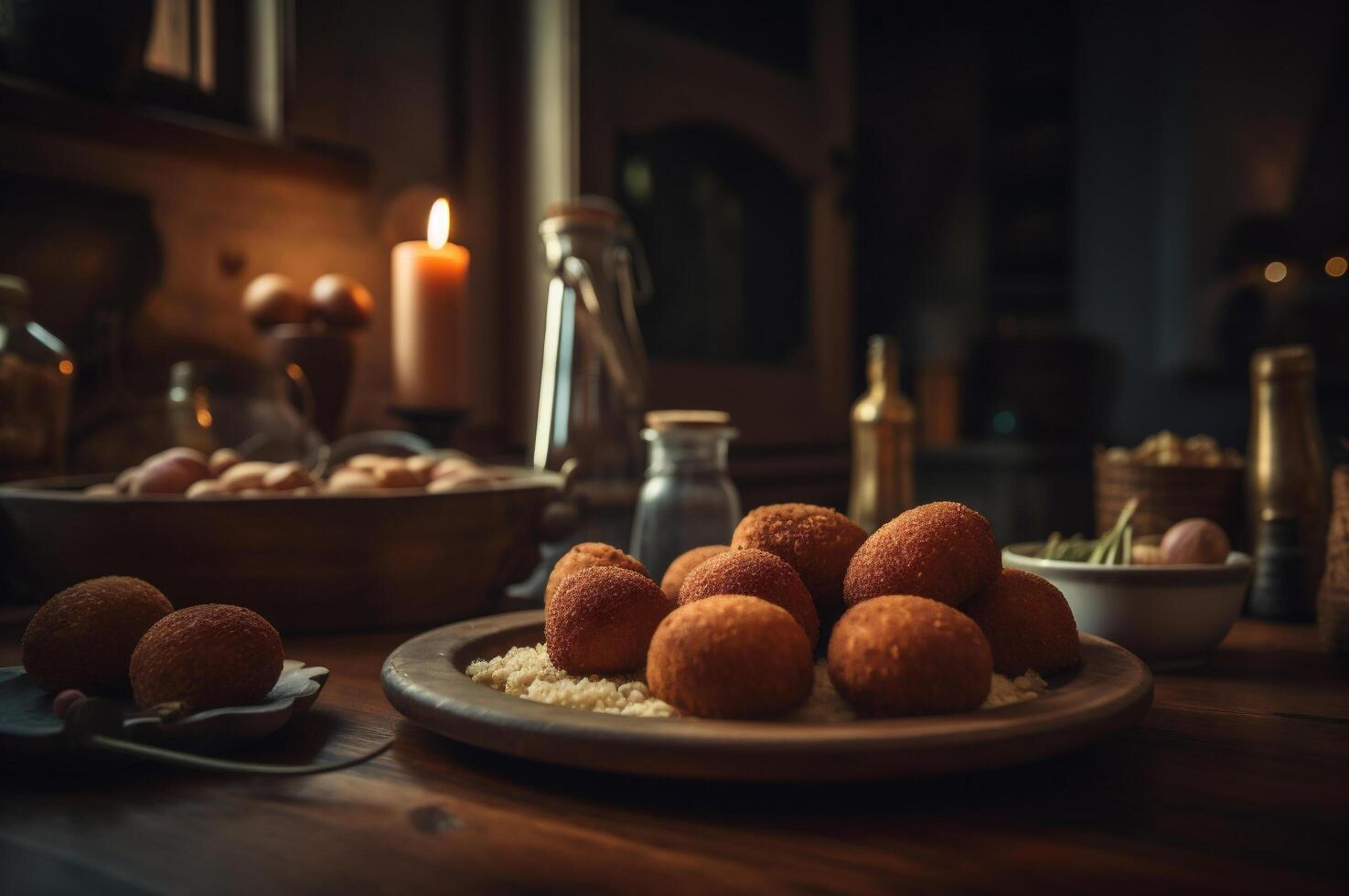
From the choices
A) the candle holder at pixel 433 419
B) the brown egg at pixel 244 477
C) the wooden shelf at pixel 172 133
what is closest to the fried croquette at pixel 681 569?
the brown egg at pixel 244 477

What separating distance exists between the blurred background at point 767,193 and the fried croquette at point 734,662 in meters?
0.91

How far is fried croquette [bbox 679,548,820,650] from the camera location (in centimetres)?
45

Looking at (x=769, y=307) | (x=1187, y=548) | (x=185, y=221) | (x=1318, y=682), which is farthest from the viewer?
(x=769, y=307)

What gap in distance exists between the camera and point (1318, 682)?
590 mm

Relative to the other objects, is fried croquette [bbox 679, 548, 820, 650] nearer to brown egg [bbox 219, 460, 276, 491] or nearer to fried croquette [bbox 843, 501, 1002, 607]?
fried croquette [bbox 843, 501, 1002, 607]

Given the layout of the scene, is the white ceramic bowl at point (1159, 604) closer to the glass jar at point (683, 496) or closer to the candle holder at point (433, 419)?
the glass jar at point (683, 496)

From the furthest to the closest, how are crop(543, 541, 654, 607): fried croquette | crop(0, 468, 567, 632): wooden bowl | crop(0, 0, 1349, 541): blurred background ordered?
crop(0, 0, 1349, 541): blurred background < crop(0, 468, 567, 632): wooden bowl < crop(543, 541, 654, 607): fried croquette

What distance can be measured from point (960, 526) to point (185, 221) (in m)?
1.20

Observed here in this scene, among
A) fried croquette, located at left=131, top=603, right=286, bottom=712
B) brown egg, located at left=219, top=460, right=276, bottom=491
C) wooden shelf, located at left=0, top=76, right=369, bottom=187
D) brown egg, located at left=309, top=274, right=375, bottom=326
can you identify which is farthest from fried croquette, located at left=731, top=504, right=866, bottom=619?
wooden shelf, located at left=0, top=76, right=369, bottom=187

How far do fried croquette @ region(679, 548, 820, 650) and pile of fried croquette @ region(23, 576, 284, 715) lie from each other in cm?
19

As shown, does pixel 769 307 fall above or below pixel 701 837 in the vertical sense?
above

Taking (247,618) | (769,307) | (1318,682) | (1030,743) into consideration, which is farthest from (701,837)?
(769,307)

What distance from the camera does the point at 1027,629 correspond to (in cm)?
47

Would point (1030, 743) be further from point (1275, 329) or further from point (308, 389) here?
point (1275, 329)
